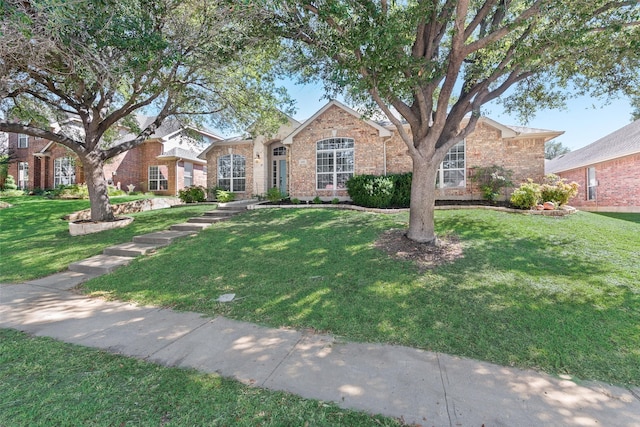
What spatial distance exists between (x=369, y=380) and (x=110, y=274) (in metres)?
6.27

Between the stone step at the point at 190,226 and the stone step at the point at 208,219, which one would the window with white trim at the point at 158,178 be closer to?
the stone step at the point at 208,219

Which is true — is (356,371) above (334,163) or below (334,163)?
below

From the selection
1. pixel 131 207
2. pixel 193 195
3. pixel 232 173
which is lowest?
pixel 131 207

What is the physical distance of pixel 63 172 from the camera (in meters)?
22.6

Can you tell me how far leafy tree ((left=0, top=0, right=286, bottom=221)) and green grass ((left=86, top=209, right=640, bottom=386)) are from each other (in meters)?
4.83

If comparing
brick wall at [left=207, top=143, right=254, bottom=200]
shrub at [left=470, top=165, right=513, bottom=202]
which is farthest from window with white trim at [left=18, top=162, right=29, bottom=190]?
shrub at [left=470, top=165, right=513, bottom=202]

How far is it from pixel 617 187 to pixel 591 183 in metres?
2.15

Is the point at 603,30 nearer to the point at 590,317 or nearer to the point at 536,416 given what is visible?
the point at 590,317

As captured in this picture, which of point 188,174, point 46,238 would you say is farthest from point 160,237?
point 188,174

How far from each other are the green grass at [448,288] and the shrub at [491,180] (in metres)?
3.98

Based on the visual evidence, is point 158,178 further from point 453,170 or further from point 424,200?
point 424,200

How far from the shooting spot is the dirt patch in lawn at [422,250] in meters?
6.04

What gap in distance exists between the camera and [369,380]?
2732 mm

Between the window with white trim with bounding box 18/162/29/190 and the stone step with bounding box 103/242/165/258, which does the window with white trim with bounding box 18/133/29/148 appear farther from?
the stone step with bounding box 103/242/165/258
